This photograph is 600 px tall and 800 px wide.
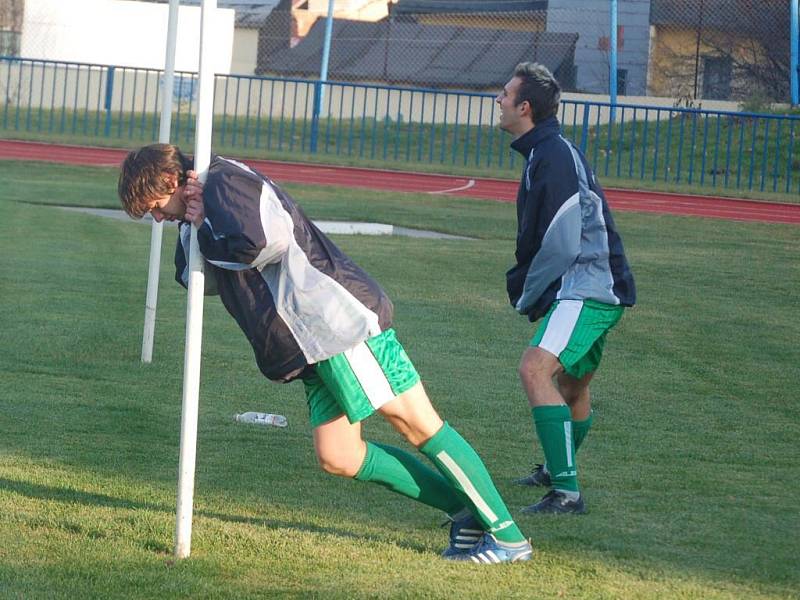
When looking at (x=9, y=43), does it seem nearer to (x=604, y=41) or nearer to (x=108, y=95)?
(x=108, y=95)

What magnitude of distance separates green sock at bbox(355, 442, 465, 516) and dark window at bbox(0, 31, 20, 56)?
33724 millimetres

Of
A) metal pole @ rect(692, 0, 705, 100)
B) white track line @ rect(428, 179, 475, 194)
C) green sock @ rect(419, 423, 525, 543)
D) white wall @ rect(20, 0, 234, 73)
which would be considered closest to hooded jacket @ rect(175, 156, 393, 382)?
green sock @ rect(419, 423, 525, 543)

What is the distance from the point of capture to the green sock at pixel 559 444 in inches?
197

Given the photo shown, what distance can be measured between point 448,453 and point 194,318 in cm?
93

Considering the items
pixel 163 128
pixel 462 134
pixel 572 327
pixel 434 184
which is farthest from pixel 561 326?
pixel 462 134

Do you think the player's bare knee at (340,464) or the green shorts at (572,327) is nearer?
the player's bare knee at (340,464)

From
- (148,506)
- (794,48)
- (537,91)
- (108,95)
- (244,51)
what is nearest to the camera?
(148,506)

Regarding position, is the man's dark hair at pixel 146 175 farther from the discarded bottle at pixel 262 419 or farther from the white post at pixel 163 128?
the discarded bottle at pixel 262 419

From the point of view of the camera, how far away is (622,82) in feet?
110

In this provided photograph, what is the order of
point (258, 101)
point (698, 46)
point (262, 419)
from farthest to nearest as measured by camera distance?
1. point (698, 46)
2. point (258, 101)
3. point (262, 419)

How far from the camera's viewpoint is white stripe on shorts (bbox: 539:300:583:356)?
5.01 m

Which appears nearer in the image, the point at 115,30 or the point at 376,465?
the point at 376,465

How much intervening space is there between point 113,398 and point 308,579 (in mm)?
3028

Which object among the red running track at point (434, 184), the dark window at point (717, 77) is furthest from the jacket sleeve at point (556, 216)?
the dark window at point (717, 77)
